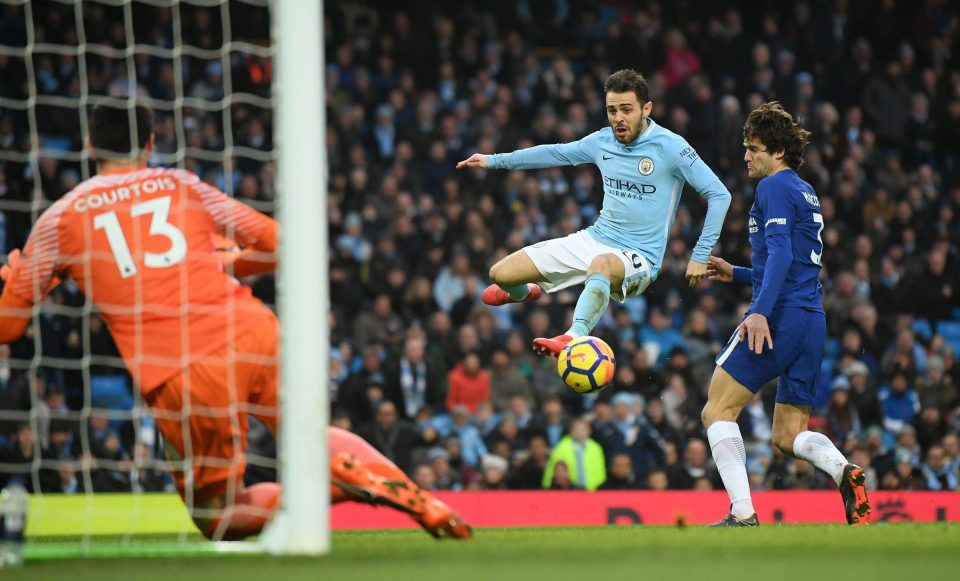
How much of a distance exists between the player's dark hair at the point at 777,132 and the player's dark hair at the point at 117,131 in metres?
3.28

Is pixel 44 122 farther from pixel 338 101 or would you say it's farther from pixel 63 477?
pixel 63 477

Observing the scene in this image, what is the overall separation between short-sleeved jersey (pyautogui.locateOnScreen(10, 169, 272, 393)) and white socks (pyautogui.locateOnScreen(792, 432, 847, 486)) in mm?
3272

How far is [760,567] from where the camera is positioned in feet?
14.2

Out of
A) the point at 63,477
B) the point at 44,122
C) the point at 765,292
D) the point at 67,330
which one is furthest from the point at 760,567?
the point at 44,122

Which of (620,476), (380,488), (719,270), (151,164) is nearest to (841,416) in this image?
(620,476)

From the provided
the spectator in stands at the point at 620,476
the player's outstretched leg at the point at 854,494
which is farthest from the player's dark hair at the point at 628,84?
the spectator in stands at the point at 620,476

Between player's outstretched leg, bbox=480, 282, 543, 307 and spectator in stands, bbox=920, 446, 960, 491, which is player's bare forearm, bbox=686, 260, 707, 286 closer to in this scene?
player's outstretched leg, bbox=480, 282, 543, 307

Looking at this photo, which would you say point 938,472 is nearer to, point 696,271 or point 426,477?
point 426,477

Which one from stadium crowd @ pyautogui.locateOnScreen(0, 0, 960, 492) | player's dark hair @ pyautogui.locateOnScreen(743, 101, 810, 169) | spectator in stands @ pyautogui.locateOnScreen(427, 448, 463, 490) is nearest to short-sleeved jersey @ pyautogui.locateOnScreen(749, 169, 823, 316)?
player's dark hair @ pyautogui.locateOnScreen(743, 101, 810, 169)

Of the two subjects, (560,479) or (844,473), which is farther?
(560,479)

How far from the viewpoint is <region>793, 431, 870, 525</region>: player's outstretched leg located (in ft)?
23.0

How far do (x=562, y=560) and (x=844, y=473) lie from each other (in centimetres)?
291

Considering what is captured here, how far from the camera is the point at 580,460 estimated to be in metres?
11.9

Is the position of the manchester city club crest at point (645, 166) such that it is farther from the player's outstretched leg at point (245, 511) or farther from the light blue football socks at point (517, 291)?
the player's outstretched leg at point (245, 511)
